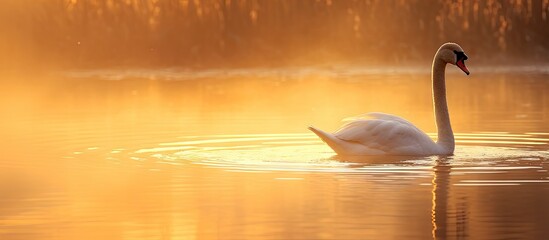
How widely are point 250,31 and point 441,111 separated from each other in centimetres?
1171

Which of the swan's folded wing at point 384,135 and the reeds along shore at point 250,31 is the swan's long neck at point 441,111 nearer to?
the swan's folded wing at point 384,135

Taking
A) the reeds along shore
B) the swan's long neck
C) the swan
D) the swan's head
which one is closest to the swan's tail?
the swan

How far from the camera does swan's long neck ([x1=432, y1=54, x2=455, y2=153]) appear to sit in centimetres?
1249

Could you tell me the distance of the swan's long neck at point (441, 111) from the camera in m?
12.5

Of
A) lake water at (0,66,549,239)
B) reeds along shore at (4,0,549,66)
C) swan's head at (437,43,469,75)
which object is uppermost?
reeds along shore at (4,0,549,66)

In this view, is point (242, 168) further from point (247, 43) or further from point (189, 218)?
point (247, 43)

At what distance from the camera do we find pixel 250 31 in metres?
24.5

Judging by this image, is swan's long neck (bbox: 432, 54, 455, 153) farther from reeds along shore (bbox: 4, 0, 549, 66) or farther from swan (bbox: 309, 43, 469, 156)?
reeds along shore (bbox: 4, 0, 549, 66)

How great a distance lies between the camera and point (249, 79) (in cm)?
2392

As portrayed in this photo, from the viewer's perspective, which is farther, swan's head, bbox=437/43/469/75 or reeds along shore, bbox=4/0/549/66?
reeds along shore, bbox=4/0/549/66

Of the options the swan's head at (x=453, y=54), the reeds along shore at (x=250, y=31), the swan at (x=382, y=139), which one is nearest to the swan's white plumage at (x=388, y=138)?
the swan at (x=382, y=139)

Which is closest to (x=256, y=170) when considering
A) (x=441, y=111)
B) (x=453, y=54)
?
(x=441, y=111)

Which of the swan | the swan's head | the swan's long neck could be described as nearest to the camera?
the swan

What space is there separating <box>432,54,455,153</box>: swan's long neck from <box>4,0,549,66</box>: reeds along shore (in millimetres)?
10947
